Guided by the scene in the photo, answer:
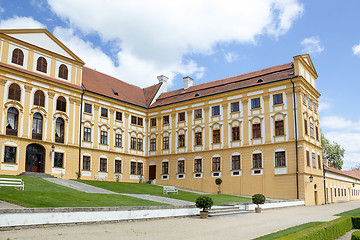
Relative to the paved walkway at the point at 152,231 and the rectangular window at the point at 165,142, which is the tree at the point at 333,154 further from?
the paved walkway at the point at 152,231

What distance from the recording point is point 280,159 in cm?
3231

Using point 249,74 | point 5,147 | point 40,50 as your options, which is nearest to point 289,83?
point 249,74

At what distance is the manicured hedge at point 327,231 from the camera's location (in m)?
9.53

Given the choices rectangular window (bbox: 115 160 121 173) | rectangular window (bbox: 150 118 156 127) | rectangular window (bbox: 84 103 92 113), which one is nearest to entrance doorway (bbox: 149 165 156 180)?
rectangular window (bbox: 115 160 121 173)

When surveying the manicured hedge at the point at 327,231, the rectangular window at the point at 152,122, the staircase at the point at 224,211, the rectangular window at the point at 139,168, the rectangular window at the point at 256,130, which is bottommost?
the staircase at the point at 224,211

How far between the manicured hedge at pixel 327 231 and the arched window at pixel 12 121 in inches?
1015

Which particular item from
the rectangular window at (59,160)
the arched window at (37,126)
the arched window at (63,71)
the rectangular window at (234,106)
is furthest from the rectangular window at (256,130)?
the arched window at (37,126)

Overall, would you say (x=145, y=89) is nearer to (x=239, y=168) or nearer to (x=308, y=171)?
(x=239, y=168)

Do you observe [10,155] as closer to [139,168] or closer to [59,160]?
[59,160]

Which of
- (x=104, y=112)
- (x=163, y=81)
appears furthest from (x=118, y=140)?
(x=163, y=81)

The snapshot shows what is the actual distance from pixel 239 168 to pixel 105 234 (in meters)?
24.3

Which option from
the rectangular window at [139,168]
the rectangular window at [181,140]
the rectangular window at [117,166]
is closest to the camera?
the rectangular window at [117,166]

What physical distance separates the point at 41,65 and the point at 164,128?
1548 cm

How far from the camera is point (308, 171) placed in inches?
1248
